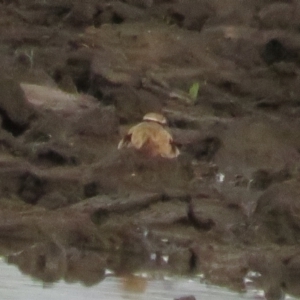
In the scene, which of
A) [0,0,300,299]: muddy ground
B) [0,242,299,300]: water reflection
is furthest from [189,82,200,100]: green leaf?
[0,242,299,300]: water reflection

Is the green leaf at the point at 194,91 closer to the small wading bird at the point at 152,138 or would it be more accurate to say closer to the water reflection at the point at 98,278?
the small wading bird at the point at 152,138

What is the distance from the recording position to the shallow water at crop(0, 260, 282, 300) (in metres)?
0.60

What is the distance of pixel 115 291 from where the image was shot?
62cm

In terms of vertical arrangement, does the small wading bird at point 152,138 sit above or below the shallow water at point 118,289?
above

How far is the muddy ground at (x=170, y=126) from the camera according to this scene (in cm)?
54

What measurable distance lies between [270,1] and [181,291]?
33cm

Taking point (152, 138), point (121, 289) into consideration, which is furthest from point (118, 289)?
point (152, 138)

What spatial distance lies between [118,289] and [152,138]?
0.63ft

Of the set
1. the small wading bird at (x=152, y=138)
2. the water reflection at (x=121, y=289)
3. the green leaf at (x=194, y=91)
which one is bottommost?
the water reflection at (x=121, y=289)

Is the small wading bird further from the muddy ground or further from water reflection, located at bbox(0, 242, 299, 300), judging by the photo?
water reflection, located at bbox(0, 242, 299, 300)

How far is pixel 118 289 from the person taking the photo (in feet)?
2.02

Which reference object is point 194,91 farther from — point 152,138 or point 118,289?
point 118,289

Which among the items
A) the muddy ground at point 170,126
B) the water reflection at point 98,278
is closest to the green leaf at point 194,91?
the muddy ground at point 170,126

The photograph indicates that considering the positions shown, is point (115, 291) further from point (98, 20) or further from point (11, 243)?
point (98, 20)
